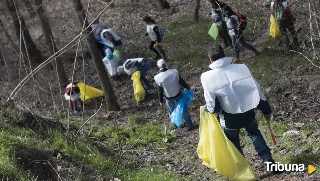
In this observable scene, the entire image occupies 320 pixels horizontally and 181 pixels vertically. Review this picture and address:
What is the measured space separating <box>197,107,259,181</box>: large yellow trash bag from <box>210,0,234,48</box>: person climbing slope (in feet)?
21.4

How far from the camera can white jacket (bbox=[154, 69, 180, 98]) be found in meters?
9.23

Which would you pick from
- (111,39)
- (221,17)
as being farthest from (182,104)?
(111,39)

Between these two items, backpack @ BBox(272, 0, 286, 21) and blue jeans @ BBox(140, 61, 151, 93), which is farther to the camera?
blue jeans @ BBox(140, 61, 151, 93)

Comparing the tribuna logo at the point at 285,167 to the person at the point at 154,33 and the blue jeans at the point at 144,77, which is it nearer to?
the blue jeans at the point at 144,77

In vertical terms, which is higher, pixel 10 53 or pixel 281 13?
pixel 281 13

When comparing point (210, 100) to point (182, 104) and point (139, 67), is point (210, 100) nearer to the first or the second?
point (182, 104)

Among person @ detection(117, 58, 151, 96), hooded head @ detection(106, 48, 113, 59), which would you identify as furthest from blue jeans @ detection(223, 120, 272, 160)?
hooded head @ detection(106, 48, 113, 59)

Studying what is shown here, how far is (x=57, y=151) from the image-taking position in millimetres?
6785

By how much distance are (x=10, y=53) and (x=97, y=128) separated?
10864mm

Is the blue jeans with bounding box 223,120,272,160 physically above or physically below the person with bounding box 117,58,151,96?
above

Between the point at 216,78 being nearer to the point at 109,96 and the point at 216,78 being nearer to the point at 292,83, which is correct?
the point at 292,83

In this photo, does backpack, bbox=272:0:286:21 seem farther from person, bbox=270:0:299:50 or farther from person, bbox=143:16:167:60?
person, bbox=143:16:167:60

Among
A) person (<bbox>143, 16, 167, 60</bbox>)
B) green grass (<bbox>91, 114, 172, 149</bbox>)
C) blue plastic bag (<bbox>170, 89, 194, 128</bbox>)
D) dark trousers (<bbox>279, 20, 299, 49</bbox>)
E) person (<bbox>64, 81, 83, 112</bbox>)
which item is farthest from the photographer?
person (<bbox>143, 16, 167, 60</bbox>)

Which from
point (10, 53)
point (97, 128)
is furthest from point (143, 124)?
point (10, 53)
